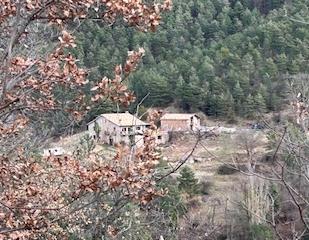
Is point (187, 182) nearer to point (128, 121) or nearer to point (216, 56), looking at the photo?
point (128, 121)

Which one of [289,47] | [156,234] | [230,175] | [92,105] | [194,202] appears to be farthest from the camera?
[289,47]

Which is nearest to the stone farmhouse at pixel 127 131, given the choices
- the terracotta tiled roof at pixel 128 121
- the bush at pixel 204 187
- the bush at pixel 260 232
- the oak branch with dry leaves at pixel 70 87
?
the terracotta tiled roof at pixel 128 121

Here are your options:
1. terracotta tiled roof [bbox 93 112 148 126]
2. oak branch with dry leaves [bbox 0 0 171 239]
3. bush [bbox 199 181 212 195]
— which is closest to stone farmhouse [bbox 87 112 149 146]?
terracotta tiled roof [bbox 93 112 148 126]

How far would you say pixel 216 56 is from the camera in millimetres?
47938

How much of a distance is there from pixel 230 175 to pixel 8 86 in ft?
92.0

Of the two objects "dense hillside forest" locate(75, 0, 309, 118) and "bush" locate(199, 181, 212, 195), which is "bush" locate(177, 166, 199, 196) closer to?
"bush" locate(199, 181, 212, 195)

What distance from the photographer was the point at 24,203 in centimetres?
398

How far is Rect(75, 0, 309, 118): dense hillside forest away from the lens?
42.1 m

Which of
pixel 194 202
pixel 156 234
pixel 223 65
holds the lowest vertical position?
pixel 194 202

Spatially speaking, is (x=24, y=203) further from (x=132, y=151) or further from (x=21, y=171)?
(x=132, y=151)

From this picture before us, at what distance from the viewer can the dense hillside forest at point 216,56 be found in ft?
138

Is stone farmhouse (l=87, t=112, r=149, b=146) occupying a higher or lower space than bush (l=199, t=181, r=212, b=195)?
higher

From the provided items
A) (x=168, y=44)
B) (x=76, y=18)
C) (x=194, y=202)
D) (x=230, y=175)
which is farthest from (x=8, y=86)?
(x=168, y=44)

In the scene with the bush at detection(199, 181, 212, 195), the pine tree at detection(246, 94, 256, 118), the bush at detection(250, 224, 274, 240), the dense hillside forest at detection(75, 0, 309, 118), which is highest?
the dense hillside forest at detection(75, 0, 309, 118)
